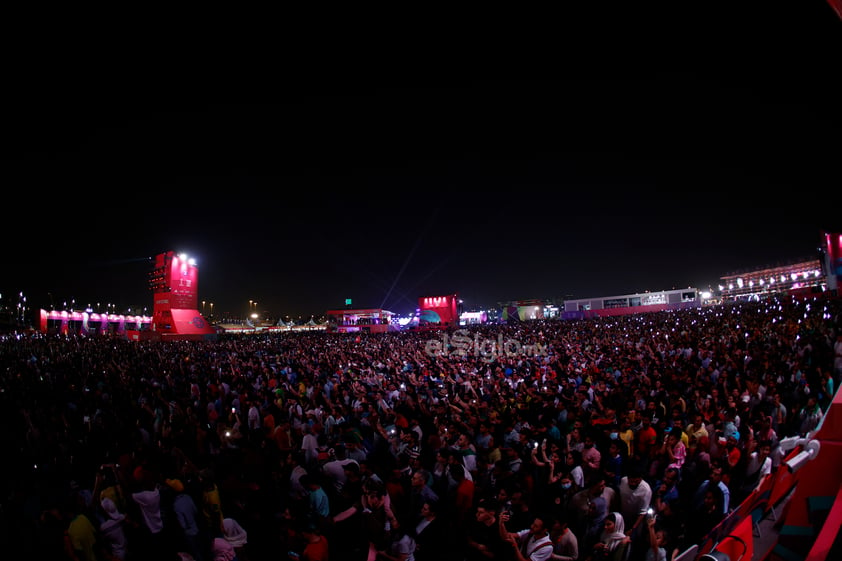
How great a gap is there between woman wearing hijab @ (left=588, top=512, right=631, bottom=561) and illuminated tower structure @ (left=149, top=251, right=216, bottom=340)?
39.0m

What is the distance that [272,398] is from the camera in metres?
9.59

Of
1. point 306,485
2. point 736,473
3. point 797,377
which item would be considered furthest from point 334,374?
point 797,377

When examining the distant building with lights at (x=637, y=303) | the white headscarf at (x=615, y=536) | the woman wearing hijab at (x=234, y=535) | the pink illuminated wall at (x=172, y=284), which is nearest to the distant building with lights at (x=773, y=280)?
the distant building with lights at (x=637, y=303)

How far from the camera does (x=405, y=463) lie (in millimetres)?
5469

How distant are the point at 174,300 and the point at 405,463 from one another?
3835 centimetres

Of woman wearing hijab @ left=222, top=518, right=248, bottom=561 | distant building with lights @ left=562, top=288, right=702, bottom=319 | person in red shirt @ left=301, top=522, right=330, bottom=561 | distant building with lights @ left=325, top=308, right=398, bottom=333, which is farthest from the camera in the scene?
distant building with lights @ left=562, top=288, right=702, bottom=319

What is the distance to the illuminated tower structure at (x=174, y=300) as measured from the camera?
36.0 metres

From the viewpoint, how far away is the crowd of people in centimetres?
392

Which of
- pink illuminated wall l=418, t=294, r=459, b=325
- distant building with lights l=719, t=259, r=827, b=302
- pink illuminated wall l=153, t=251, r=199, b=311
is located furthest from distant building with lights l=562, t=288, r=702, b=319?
pink illuminated wall l=153, t=251, r=199, b=311

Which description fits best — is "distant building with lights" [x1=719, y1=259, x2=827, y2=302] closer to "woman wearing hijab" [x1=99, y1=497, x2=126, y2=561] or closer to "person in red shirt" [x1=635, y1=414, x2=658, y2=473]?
"person in red shirt" [x1=635, y1=414, x2=658, y2=473]

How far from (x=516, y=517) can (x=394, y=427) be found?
3360 millimetres

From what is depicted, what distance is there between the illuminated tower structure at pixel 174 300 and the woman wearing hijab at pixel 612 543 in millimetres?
38999

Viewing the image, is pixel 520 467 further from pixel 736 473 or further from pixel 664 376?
pixel 664 376

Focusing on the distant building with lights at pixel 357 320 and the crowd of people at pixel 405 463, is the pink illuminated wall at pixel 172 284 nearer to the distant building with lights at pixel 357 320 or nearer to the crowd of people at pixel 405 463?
the distant building with lights at pixel 357 320
